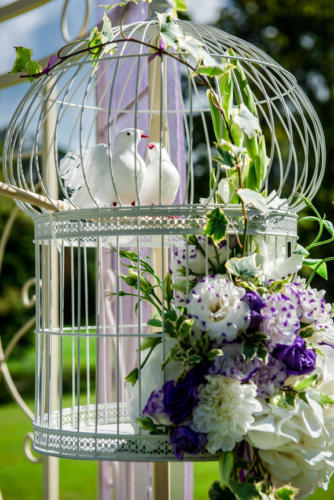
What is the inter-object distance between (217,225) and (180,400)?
267 mm

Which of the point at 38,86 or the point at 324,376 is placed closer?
the point at 324,376

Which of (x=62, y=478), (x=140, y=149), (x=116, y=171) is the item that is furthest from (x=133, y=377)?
(x=62, y=478)

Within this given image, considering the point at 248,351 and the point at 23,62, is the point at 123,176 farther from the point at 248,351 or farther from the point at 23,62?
the point at 248,351

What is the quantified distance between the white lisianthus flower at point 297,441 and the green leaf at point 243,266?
0.66ft

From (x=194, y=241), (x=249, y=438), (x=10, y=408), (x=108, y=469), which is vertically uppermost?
(x=194, y=241)

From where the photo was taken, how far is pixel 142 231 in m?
1.05

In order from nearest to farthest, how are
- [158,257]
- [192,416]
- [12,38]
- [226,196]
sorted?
1. [192,416]
2. [226,196]
3. [158,257]
4. [12,38]

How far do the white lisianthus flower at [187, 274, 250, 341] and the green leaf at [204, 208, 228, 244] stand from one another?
0.07 metres

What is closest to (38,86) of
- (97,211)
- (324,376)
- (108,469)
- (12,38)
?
(97,211)

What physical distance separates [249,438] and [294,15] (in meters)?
5.97

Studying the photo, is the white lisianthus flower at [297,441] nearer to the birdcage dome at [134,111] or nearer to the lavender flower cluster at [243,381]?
the lavender flower cluster at [243,381]

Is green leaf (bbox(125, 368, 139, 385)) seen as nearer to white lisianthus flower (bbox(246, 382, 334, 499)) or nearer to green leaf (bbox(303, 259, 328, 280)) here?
white lisianthus flower (bbox(246, 382, 334, 499))

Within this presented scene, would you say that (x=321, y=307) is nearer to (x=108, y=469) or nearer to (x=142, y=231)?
(x=142, y=231)

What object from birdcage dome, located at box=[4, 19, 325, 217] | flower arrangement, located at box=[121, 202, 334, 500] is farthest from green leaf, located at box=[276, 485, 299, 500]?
birdcage dome, located at box=[4, 19, 325, 217]
